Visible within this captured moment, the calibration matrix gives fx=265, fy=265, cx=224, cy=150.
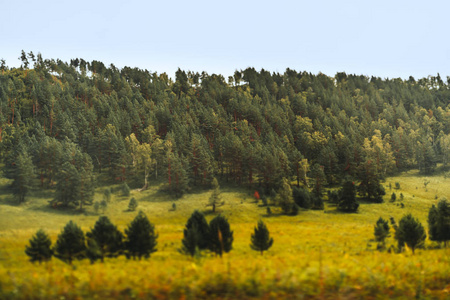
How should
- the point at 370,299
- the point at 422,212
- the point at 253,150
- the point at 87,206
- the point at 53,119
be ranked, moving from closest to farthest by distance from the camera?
the point at 370,299 < the point at 87,206 < the point at 422,212 < the point at 253,150 < the point at 53,119

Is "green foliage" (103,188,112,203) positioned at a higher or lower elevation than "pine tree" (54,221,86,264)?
higher

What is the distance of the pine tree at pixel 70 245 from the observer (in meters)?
16.4

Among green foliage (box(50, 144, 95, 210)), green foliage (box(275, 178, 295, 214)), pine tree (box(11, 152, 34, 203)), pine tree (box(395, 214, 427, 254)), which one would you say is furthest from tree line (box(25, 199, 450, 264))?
green foliage (box(275, 178, 295, 214))

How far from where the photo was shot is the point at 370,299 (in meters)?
10.4

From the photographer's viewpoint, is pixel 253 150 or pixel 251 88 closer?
pixel 253 150

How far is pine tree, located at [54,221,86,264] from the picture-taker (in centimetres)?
1641

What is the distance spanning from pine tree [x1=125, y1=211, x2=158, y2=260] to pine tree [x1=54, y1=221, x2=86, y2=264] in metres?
2.82

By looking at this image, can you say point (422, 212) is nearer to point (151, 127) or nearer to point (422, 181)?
point (422, 181)

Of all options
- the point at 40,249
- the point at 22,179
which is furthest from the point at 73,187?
the point at 40,249

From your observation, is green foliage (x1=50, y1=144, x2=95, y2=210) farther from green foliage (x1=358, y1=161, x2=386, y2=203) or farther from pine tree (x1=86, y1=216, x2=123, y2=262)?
green foliage (x1=358, y1=161, x2=386, y2=203)

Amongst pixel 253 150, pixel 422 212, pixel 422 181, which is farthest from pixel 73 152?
pixel 422 181

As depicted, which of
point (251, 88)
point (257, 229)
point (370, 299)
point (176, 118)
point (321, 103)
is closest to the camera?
point (370, 299)

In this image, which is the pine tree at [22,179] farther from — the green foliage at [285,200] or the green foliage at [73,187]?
the green foliage at [285,200]

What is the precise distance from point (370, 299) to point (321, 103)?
167798 mm
